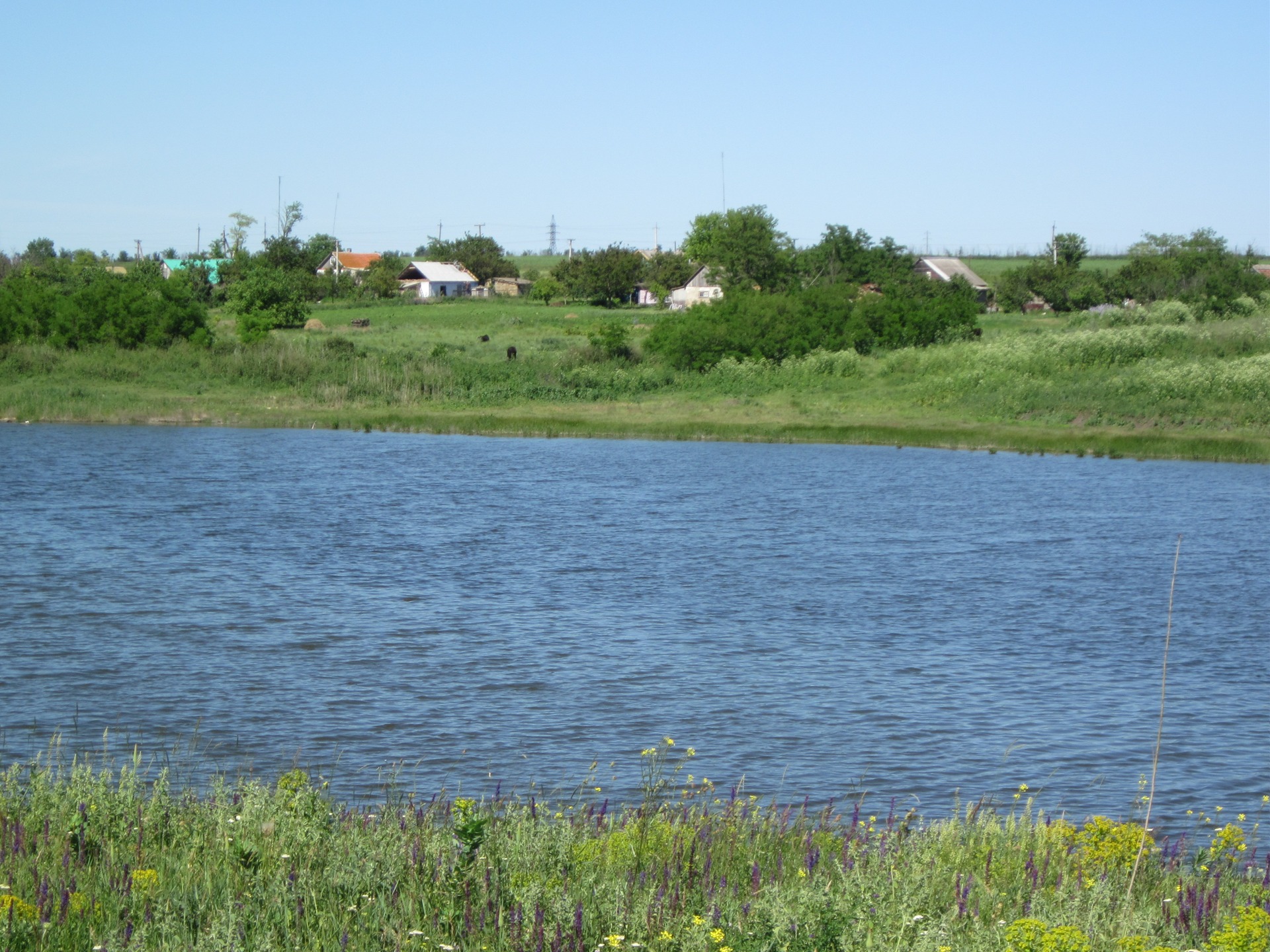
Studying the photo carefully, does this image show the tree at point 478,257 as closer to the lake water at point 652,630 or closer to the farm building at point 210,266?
the farm building at point 210,266

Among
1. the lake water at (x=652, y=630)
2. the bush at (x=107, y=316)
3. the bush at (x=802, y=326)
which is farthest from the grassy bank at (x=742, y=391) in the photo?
the lake water at (x=652, y=630)

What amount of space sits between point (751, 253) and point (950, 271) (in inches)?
1025

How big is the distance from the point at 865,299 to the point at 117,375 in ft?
135

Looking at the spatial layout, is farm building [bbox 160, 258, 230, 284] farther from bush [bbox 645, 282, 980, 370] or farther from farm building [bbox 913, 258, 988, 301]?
bush [bbox 645, 282, 980, 370]

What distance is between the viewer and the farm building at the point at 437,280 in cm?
14538

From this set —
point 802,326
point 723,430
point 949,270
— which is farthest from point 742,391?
point 949,270

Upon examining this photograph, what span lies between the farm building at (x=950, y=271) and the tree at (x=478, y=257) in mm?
51538

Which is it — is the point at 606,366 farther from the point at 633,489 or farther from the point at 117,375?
the point at 633,489

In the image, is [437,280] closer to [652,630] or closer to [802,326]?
[802,326]

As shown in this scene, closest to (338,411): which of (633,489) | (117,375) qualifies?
(117,375)

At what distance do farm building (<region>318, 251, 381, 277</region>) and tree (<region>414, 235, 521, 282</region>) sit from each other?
858 centimetres

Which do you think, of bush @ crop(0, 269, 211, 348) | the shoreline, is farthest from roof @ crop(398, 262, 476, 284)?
the shoreline

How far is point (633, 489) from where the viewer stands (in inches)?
1624

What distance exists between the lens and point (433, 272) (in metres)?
148
